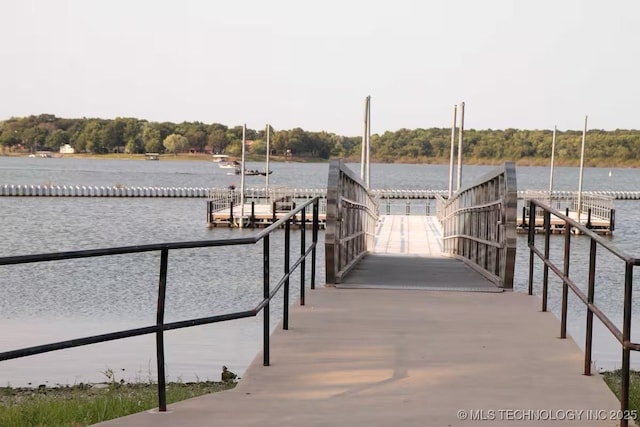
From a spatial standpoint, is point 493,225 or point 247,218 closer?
point 493,225

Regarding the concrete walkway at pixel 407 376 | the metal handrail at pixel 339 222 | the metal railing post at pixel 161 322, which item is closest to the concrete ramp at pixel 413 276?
the metal handrail at pixel 339 222

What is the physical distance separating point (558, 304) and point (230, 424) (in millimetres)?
Result: 19907

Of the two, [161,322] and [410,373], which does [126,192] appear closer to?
[410,373]

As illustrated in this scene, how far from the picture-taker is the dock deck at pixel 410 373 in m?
5.04

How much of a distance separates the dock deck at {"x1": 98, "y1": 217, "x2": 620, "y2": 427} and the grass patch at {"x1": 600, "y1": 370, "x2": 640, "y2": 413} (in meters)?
0.77

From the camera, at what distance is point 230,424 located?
484cm

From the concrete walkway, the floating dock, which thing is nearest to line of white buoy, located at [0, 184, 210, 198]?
the floating dock

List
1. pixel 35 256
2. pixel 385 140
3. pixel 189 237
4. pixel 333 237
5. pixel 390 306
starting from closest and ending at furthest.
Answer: pixel 35 256 < pixel 390 306 < pixel 333 237 < pixel 189 237 < pixel 385 140

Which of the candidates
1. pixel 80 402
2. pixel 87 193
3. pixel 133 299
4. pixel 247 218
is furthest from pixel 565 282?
pixel 87 193

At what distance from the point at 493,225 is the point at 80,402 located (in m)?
4.99

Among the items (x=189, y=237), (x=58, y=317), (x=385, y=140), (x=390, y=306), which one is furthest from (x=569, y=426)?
(x=385, y=140)

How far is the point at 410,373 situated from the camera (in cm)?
590

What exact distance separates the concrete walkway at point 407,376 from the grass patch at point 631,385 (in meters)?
0.75

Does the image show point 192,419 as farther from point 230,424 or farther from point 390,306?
point 390,306
